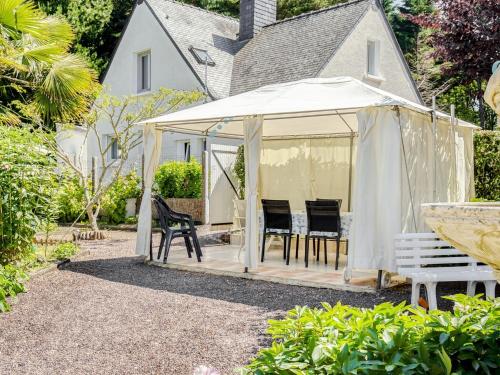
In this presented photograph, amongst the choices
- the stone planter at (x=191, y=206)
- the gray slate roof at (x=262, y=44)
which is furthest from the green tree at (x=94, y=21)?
the stone planter at (x=191, y=206)

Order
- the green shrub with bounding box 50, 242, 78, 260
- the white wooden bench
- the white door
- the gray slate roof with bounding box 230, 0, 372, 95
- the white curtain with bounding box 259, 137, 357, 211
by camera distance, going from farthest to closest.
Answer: the gray slate roof with bounding box 230, 0, 372, 95, the white door, the white curtain with bounding box 259, 137, 357, 211, the green shrub with bounding box 50, 242, 78, 260, the white wooden bench

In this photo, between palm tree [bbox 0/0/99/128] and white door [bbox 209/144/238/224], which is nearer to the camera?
palm tree [bbox 0/0/99/128]

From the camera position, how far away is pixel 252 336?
16.8ft

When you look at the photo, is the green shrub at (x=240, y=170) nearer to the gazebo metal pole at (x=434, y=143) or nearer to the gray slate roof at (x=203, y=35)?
the gray slate roof at (x=203, y=35)

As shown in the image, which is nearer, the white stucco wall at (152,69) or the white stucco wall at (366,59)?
the white stucco wall at (366,59)

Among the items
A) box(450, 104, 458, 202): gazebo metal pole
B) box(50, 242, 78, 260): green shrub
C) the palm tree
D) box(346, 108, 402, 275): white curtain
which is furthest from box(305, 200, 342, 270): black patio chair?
the palm tree

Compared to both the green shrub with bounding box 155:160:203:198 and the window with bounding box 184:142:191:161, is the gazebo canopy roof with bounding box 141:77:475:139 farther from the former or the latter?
the window with bounding box 184:142:191:161

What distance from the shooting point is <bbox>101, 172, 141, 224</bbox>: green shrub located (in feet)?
54.0

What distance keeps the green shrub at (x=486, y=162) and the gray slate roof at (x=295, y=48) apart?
708cm

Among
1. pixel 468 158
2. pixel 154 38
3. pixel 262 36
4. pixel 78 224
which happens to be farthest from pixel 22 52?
pixel 262 36

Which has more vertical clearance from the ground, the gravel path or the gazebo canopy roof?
the gazebo canopy roof

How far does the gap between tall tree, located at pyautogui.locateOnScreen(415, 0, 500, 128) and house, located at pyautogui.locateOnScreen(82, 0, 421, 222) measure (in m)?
6.58

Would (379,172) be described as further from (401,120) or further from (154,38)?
(154,38)

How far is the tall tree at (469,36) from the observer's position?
964 centimetres
